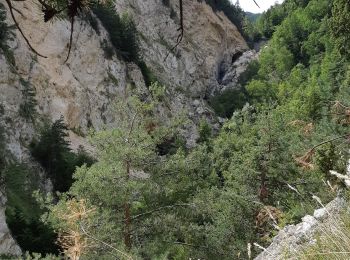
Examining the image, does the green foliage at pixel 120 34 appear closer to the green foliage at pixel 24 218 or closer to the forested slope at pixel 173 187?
the forested slope at pixel 173 187

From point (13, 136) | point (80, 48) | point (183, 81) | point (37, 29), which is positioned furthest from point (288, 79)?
point (13, 136)

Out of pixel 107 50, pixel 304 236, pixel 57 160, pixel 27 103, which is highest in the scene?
pixel 107 50

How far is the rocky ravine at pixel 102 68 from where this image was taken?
25.5 metres

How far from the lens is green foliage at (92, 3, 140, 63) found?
41938 millimetres

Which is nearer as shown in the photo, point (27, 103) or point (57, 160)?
point (57, 160)

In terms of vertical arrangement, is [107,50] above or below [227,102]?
above

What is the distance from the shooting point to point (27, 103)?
2631 cm

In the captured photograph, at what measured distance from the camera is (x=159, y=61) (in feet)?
169

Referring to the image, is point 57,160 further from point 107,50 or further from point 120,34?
point 120,34

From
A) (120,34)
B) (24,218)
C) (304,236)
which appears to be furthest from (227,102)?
(304,236)

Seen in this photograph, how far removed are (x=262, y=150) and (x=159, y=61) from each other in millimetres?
36143

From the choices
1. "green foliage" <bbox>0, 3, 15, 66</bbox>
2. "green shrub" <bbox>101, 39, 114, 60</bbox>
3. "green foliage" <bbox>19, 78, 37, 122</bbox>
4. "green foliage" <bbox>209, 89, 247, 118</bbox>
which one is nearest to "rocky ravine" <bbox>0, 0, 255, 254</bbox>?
"green foliage" <bbox>19, 78, 37, 122</bbox>

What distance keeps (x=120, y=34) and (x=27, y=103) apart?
18.4 m

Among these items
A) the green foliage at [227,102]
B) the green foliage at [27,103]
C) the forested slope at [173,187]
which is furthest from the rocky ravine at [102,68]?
the green foliage at [227,102]
